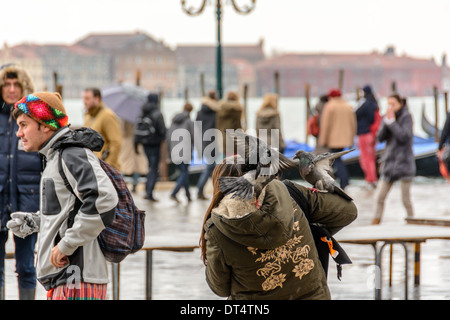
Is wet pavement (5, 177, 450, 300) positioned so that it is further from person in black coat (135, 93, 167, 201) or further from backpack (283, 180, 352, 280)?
person in black coat (135, 93, 167, 201)

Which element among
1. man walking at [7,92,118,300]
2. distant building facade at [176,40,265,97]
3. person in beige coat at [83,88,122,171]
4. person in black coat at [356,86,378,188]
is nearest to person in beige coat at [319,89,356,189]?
person in black coat at [356,86,378,188]

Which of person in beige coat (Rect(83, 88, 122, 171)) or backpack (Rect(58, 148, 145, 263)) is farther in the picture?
person in beige coat (Rect(83, 88, 122, 171))

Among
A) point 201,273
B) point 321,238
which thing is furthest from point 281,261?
point 201,273

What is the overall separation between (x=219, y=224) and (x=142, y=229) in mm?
757

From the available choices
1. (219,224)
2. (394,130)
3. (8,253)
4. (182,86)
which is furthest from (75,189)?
(182,86)

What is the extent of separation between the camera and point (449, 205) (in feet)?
46.0

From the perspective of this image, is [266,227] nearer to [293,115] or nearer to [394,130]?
[394,130]

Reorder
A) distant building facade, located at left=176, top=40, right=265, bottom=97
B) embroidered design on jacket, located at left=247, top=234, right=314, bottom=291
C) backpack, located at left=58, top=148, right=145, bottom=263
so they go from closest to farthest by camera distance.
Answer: embroidered design on jacket, located at left=247, top=234, right=314, bottom=291
backpack, located at left=58, top=148, right=145, bottom=263
distant building facade, located at left=176, top=40, right=265, bottom=97

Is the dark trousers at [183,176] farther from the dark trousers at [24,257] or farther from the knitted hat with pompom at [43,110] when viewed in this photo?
the knitted hat with pompom at [43,110]

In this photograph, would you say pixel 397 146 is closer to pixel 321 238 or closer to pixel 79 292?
pixel 321 238

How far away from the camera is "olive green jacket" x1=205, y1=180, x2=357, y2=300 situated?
357 cm

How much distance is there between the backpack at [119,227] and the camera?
13.6ft

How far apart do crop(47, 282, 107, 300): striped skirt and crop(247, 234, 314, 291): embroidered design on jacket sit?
2.49 feet

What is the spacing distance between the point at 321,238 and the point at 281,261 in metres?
0.26
